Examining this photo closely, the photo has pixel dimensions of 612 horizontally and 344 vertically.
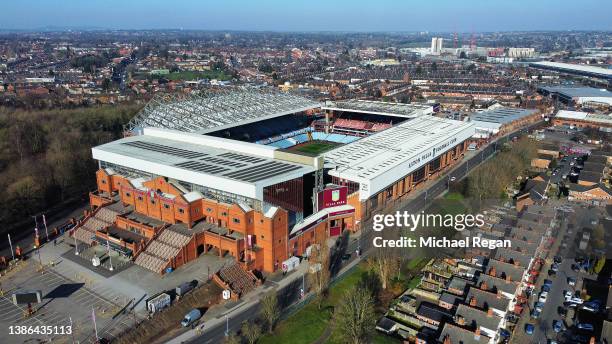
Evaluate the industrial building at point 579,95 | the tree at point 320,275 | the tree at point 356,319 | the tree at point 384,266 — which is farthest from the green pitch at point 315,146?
the industrial building at point 579,95

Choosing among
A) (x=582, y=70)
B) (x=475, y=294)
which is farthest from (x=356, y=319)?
(x=582, y=70)

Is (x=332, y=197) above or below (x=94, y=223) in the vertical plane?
above

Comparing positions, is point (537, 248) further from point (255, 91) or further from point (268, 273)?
point (255, 91)

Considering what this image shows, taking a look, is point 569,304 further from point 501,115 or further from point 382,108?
point 501,115

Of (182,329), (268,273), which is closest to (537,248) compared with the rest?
(268,273)

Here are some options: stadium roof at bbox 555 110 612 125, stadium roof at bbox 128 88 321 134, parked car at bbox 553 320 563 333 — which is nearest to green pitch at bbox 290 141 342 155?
stadium roof at bbox 128 88 321 134
